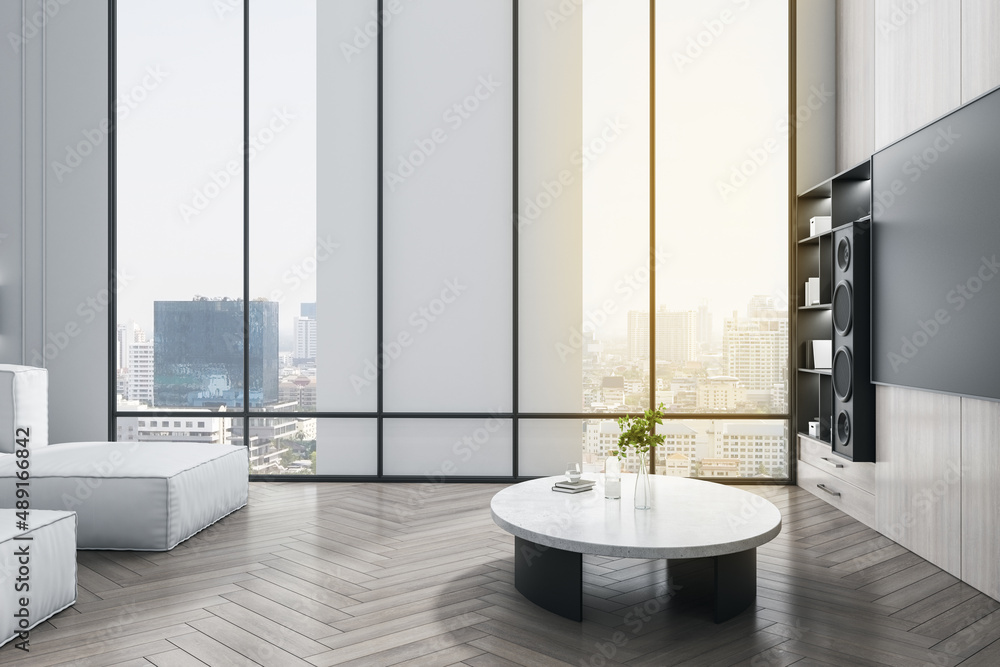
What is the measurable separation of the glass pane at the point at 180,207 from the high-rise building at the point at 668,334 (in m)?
2.82

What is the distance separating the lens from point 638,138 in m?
5.04

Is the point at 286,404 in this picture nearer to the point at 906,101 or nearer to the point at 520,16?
the point at 520,16

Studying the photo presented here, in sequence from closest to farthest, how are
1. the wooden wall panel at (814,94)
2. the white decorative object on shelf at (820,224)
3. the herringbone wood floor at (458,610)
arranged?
the herringbone wood floor at (458,610) → the white decorative object on shelf at (820,224) → the wooden wall panel at (814,94)

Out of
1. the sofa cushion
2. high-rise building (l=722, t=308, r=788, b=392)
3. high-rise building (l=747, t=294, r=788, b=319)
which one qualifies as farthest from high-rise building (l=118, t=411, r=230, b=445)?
high-rise building (l=747, t=294, r=788, b=319)

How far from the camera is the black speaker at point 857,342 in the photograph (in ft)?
12.5

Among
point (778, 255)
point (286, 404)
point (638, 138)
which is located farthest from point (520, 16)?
point (286, 404)

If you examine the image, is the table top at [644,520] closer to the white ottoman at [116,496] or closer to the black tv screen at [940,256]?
the black tv screen at [940,256]

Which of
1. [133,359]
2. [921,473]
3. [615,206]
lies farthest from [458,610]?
[133,359]

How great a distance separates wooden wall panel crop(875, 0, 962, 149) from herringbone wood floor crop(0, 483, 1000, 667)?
2.28 m

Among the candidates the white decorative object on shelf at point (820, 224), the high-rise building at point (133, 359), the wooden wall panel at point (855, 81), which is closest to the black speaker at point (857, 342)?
the white decorative object on shelf at point (820, 224)

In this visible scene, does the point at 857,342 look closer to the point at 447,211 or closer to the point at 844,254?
the point at 844,254

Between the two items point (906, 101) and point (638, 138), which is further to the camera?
point (638, 138)

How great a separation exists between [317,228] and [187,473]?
222 centimetres

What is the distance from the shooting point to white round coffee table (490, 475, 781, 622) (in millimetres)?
2490
